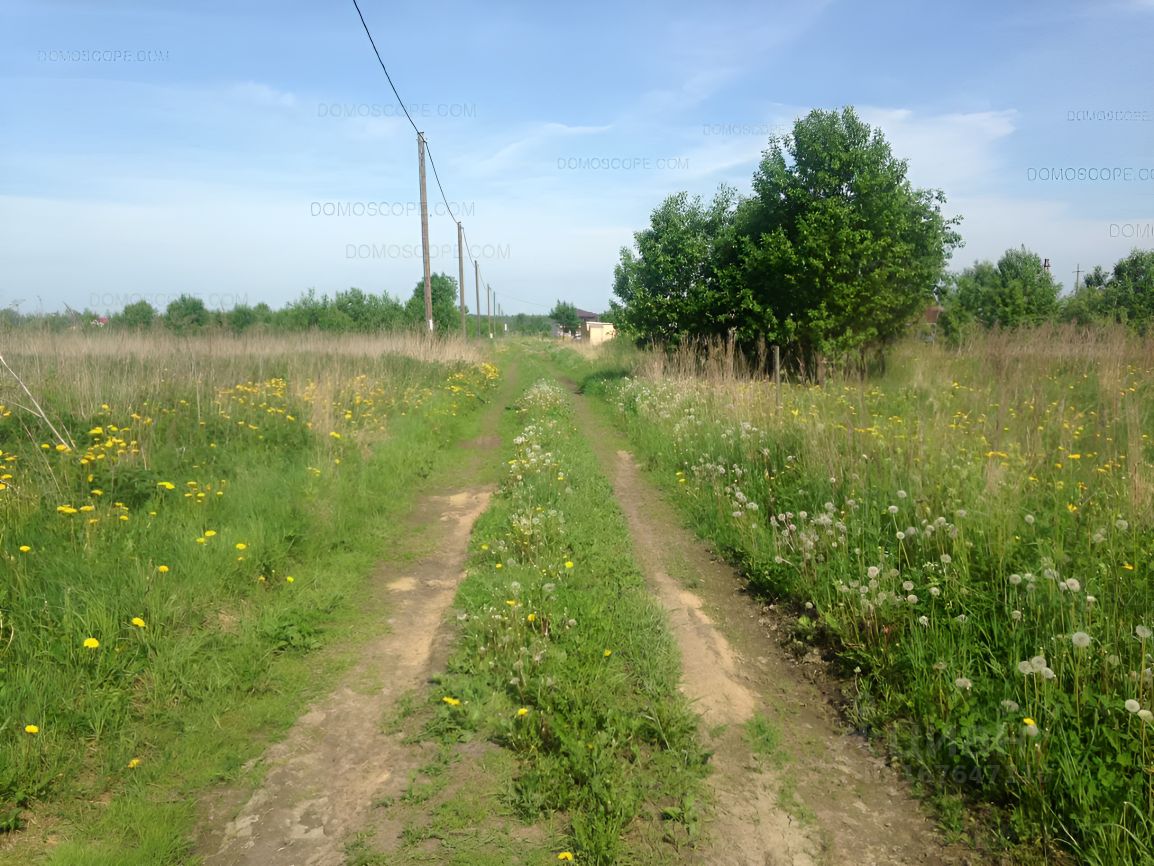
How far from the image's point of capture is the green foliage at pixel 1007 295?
2820 cm

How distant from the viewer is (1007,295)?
31.0 metres

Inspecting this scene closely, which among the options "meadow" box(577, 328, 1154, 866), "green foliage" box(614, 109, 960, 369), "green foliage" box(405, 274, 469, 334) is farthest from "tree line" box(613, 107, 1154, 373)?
"green foliage" box(405, 274, 469, 334)

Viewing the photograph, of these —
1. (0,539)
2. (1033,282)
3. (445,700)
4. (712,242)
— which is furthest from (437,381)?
(1033,282)

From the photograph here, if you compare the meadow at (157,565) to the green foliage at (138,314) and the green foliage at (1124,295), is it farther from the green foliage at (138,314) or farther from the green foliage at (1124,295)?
the green foliage at (1124,295)

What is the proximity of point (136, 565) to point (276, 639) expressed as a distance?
3.52 ft

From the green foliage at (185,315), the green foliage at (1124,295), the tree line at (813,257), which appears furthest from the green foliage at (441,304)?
the green foliage at (1124,295)

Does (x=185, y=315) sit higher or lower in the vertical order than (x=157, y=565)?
higher

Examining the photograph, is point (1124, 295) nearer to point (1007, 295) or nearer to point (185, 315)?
point (1007, 295)

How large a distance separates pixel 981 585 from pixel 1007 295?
31.6 meters

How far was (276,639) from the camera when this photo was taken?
4684 mm

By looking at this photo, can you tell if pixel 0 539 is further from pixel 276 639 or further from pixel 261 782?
pixel 261 782

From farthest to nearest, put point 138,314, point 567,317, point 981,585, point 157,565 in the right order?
point 567,317 → point 138,314 → point 157,565 → point 981,585

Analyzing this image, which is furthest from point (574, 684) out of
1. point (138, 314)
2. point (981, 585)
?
point (138, 314)

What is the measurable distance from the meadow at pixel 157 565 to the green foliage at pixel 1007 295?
2441 centimetres
